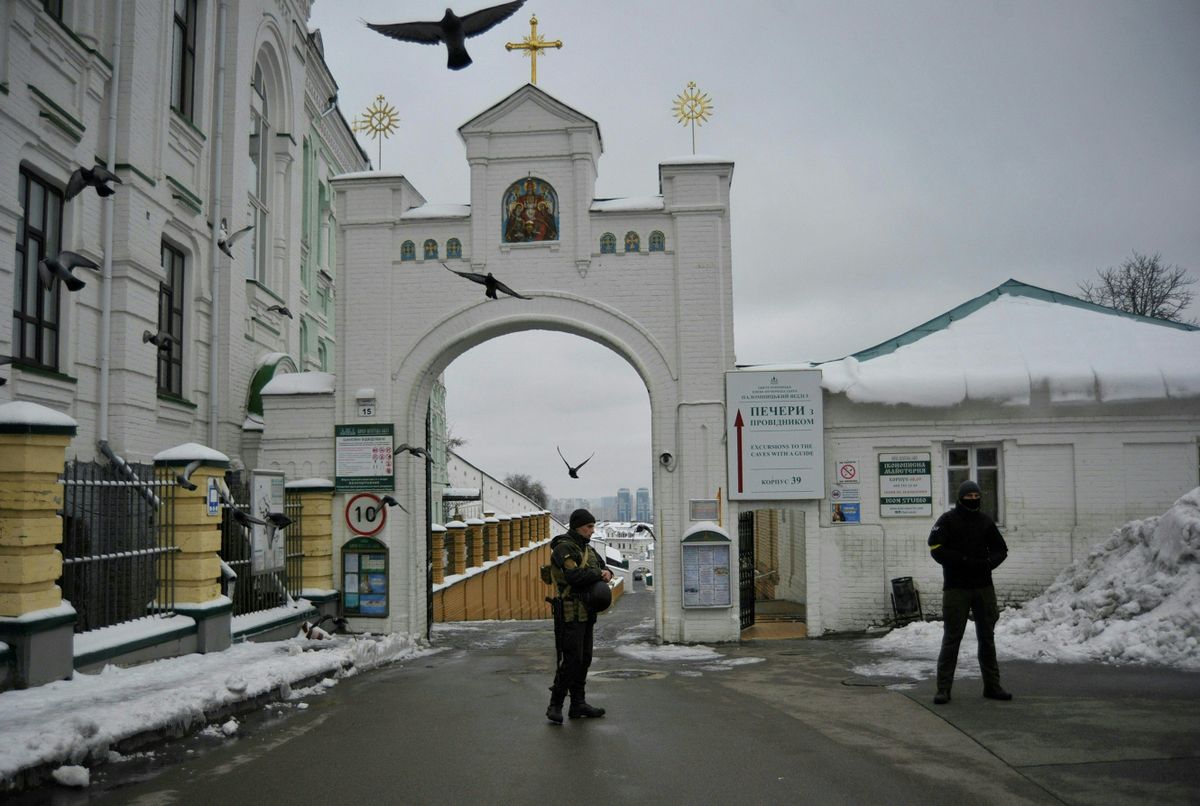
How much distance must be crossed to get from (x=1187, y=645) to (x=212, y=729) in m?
9.30

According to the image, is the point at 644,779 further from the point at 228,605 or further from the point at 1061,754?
the point at 228,605

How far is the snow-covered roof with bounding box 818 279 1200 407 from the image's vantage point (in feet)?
51.9

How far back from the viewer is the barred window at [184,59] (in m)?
17.8

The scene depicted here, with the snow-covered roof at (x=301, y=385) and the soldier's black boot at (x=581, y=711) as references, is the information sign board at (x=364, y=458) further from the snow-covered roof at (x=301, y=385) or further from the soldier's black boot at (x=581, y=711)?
the soldier's black boot at (x=581, y=711)

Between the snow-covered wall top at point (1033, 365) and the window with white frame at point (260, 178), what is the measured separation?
1249cm

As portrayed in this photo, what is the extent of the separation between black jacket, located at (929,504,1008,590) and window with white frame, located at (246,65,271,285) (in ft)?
55.2

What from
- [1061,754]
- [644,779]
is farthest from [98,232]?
[1061,754]

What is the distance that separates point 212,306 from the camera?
1867cm

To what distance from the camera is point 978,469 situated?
53.1ft

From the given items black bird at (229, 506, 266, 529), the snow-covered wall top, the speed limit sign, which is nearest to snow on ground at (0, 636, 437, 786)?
black bird at (229, 506, 266, 529)

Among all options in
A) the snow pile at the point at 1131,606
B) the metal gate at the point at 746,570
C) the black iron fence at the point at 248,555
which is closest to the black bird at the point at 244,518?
the black iron fence at the point at 248,555

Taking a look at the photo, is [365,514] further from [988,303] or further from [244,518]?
[988,303]

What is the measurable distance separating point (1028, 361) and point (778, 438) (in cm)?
417

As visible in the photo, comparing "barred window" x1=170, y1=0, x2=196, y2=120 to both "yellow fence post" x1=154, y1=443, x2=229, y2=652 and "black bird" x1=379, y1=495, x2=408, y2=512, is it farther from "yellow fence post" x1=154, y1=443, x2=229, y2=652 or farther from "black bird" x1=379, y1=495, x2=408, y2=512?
"yellow fence post" x1=154, y1=443, x2=229, y2=652
